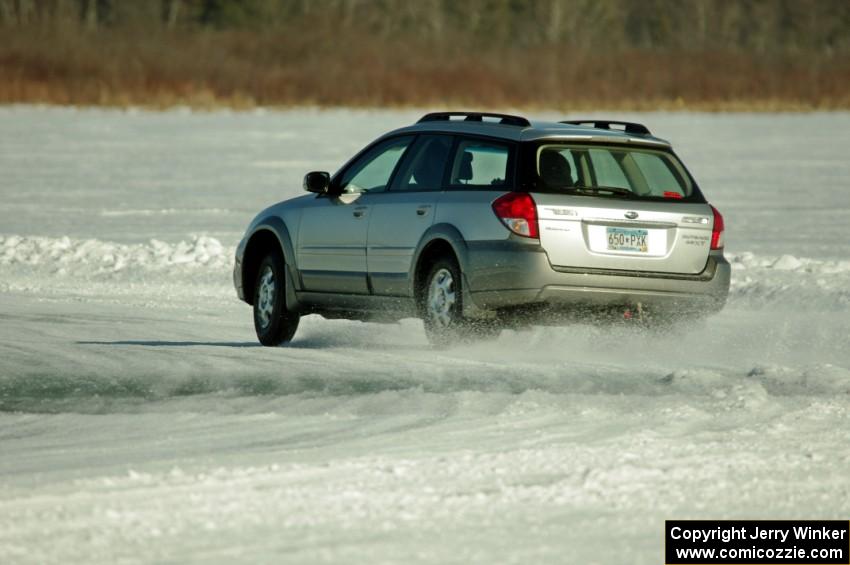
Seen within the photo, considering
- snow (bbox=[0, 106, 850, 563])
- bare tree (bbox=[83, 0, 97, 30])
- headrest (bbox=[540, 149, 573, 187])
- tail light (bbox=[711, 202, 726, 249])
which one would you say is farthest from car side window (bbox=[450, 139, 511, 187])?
bare tree (bbox=[83, 0, 97, 30])

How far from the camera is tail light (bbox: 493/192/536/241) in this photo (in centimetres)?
1089

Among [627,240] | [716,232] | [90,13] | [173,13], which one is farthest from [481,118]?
[173,13]

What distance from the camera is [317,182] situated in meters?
12.5

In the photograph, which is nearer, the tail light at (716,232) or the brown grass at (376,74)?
the tail light at (716,232)

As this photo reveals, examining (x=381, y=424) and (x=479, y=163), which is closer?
(x=381, y=424)

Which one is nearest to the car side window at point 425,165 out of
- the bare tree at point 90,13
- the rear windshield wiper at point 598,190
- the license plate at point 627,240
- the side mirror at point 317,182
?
the side mirror at point 317,182

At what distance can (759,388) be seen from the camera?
9414 mm

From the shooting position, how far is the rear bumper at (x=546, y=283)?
35.7ft

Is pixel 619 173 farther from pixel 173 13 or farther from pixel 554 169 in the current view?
pixel 173 13

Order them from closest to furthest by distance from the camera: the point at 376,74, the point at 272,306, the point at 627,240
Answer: the point at 627,240 → the point at 272,306 → the point at 376,74

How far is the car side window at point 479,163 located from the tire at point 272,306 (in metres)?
1.96

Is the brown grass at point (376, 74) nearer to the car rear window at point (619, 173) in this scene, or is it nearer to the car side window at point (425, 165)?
the car side window at point (425, 165)

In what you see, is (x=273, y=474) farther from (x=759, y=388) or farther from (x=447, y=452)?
(x=759, y=388)

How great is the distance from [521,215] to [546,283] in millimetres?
457
